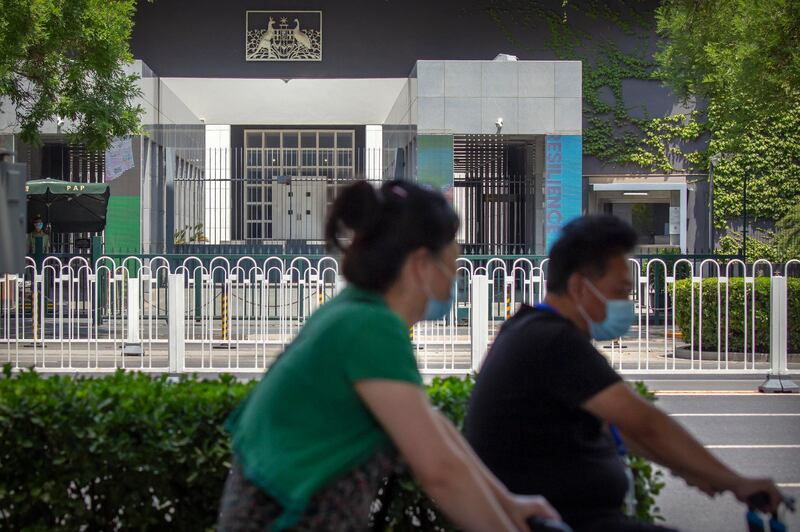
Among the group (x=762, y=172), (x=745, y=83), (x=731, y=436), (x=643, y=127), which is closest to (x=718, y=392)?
(x=731, y=436)

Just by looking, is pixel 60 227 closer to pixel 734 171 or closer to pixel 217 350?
pixel 217 350

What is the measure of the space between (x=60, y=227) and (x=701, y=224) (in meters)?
17.7

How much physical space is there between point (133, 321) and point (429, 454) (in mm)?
13079

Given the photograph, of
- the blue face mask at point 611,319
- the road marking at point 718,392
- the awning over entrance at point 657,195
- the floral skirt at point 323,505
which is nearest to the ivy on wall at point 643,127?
the awning over entrance at point 657,195

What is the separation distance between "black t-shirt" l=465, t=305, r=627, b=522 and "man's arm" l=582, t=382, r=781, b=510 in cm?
12

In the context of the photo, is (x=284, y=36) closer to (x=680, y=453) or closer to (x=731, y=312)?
(x=731, y=312)

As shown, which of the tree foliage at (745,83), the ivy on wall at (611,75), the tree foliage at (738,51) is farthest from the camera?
the ivy on wall at (611,75)

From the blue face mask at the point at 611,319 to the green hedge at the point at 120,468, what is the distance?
643 millimetres

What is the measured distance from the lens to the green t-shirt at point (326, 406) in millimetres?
2404

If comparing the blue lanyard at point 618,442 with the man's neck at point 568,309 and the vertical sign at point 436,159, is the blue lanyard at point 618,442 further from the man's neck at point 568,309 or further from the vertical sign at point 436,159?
the vertical sign at point 436,159

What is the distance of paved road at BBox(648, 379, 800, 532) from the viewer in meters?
7.05

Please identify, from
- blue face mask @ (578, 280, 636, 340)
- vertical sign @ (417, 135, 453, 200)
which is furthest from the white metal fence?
blue face mask @ (578, 280, 636, 340)

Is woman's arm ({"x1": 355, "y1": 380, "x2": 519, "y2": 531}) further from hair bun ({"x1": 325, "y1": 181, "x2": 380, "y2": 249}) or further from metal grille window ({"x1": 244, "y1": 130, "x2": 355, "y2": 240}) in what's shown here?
metal grille window ({"x1": 244, "y1": 130, "x2": 355, "y2": 240})

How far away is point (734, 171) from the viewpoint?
3028cm
